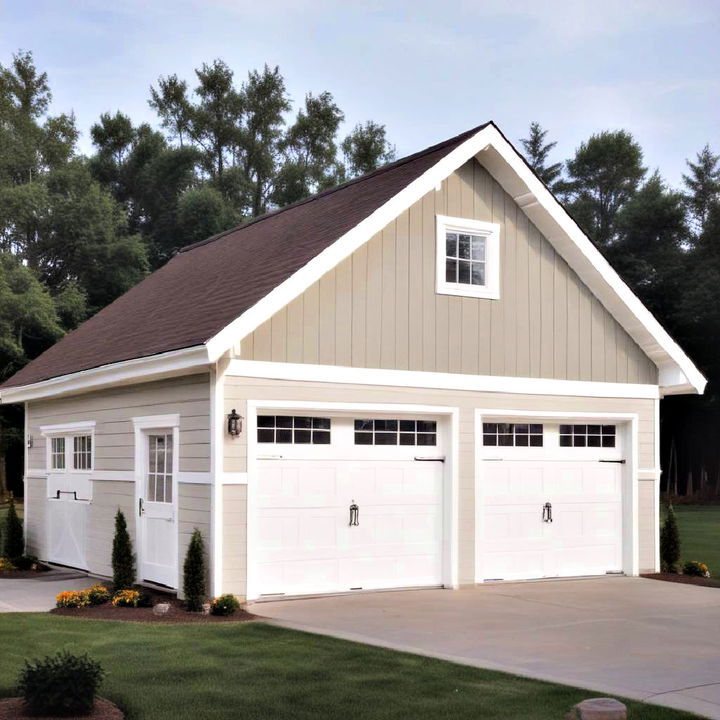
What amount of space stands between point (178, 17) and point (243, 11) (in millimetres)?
1552

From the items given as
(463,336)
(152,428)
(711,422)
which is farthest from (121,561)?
(711,422)

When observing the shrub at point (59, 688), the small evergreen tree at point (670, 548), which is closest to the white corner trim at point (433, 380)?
the small evergreen tree at point (670, 548)

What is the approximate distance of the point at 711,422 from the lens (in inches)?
1630

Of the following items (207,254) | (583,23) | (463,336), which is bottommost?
(463,336)

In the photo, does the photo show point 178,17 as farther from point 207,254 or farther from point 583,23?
point 583,23

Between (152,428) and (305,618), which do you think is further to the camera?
(152,428)

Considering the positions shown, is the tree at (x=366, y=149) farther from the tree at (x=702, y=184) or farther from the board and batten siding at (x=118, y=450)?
the board and batten siding at (x=118, y=450)

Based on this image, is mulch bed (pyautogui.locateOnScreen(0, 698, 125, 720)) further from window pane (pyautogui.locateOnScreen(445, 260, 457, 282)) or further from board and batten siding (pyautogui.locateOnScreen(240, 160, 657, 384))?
window pane (pyautogui.locateOnScreen(445, 260, 457, 282))

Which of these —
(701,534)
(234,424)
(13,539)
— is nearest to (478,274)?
(234,424)

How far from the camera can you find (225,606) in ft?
36.8

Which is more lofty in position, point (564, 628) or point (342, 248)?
point (342, 248)

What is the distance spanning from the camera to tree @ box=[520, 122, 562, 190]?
51.8m

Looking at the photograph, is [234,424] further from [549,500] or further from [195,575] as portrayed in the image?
[549,500]

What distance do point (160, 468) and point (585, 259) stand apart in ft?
21.4
